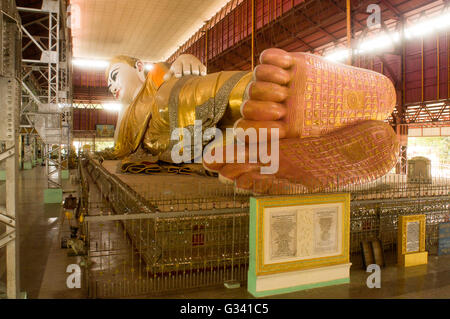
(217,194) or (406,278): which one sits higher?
(217,194)

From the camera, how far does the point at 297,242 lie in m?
2.81

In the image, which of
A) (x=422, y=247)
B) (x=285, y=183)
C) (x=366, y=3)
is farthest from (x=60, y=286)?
(x=366, y=3)

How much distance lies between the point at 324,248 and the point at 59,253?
2.53 m

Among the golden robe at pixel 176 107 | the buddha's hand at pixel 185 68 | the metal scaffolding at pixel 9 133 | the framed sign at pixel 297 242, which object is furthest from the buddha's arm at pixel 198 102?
the metal scaffolding at pixel 9 133

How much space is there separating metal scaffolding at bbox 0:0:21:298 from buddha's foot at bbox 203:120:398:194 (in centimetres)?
184

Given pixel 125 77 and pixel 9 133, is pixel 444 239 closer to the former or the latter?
pixel 9 133

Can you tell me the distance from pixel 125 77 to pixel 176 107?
352cm

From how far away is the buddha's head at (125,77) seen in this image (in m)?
8.69

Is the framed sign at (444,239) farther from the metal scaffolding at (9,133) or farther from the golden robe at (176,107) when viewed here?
the metal scaffolding at (9,133)

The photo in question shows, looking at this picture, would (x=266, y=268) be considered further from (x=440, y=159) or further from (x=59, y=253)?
(x=440, y=159)

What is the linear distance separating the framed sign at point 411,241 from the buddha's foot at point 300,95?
128 cm

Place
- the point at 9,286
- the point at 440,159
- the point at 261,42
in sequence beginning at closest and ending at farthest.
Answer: the point at 9,286
the point at 440,159
the point at 261,42

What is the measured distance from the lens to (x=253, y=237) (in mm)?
2713

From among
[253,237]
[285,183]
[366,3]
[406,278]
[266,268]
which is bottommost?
[406,278]
